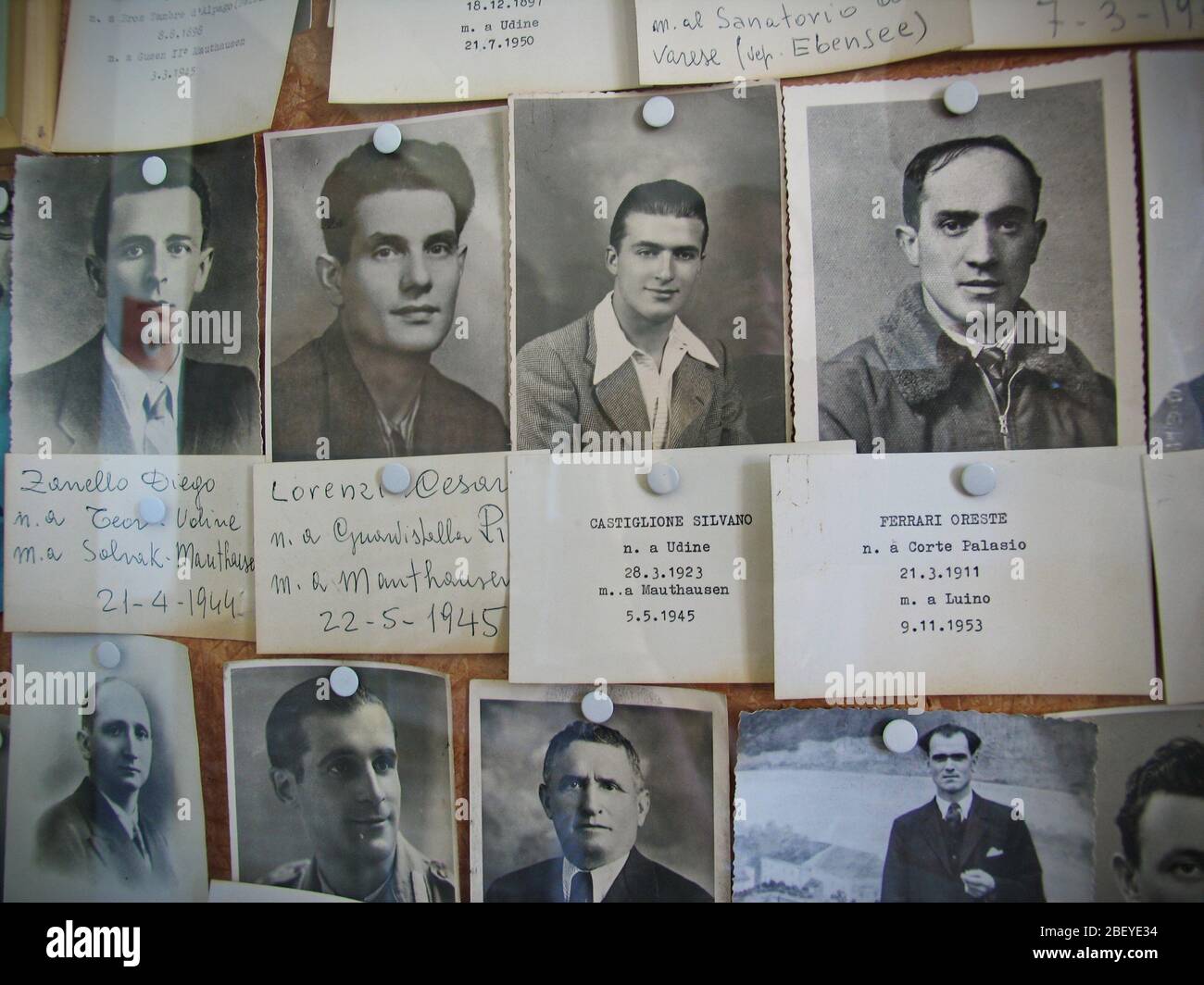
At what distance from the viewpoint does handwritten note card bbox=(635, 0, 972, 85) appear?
56 centimetres

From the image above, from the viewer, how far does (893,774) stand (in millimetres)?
572

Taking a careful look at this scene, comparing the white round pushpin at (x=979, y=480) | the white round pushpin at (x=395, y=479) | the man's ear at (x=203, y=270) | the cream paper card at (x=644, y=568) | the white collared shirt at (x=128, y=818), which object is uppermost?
the man's ear at (x=203, y=270)

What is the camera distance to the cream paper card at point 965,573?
1.80 feet

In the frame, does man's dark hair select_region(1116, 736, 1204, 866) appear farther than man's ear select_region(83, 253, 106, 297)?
No

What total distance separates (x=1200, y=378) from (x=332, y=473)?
0.58 metres

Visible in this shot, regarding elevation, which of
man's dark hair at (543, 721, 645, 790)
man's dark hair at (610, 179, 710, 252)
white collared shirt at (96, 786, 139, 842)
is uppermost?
man's dark hair at (610, 179, 710, 252)

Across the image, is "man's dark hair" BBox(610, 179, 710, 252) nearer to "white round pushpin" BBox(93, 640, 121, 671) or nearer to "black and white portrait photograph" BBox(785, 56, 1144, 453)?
"black and white portrait photograph" BBox(785, 56, 1144, 453)

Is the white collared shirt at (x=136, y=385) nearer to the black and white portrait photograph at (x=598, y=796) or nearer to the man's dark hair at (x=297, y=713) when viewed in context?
the man's dark hair at (x=297, y=713)

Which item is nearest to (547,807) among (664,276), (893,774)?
(893,774)

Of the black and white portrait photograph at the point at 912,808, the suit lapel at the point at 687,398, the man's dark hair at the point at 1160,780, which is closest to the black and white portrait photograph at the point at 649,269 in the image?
the suit lapel at the point at 687,398

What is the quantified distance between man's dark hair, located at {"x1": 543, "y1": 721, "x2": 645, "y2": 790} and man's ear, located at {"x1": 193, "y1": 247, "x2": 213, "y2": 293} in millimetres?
421

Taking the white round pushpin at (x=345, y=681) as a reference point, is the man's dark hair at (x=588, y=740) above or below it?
below

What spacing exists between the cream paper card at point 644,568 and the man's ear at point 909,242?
13 centimetres

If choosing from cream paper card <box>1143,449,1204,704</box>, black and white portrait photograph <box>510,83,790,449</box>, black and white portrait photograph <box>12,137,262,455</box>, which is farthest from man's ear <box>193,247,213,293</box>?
cream paper card <box>1143,449,1204,704</box>
